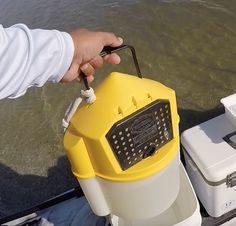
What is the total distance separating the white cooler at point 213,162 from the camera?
133 centimetres

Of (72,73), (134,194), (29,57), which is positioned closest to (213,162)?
(134,194)

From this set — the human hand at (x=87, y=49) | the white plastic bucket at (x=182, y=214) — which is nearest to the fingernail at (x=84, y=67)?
the human hand at (x=87, y=49)

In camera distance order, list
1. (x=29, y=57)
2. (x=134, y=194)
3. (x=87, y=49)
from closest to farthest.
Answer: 1. (x=29, y=57)
2. (x=87, y=49)
3. (x=134, y=194)

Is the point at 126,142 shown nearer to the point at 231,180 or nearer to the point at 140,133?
the point at 140,133

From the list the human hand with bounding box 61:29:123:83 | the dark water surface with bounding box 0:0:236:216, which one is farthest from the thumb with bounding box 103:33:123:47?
the dark water surface with bounding box 0:0:236:216

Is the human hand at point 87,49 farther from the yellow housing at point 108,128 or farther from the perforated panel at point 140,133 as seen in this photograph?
the perforated panel at point 140,133

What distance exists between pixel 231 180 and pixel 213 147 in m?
0.13

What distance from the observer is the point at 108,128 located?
39.1 inches

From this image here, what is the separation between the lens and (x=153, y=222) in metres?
1.40

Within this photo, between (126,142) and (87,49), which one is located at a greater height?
(87,49)

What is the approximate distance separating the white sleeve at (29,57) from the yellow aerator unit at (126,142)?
0.16 meters

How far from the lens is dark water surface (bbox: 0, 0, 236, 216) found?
2.36 meters

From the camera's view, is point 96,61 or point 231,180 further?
point 231,180

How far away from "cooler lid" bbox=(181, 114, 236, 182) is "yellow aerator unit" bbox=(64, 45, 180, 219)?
230mm
